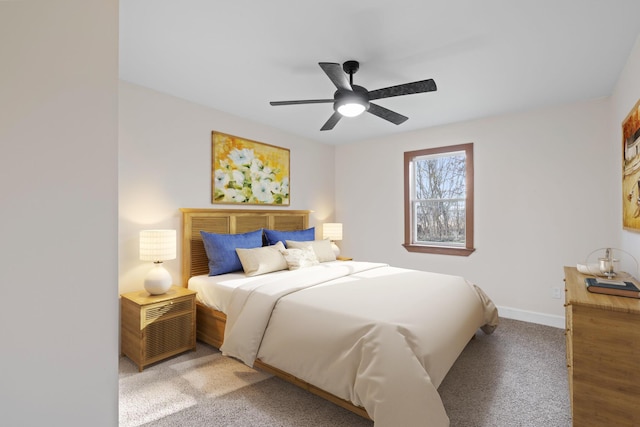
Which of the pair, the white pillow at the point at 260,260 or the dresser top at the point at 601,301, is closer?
the dresser top at the point at 601,301

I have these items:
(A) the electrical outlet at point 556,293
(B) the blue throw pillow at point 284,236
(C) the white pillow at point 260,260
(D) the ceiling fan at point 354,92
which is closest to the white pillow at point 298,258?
(C) the white pillow at point 260,260

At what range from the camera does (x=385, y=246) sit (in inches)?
187

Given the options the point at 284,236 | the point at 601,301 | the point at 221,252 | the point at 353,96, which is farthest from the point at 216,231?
the point at 601,301

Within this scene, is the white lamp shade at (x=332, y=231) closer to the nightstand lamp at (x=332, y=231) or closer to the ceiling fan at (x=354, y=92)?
the nightstand lamp at (x=332, y=231)

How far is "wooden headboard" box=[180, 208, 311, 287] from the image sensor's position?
10.8 ft

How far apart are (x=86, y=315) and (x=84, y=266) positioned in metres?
0.13

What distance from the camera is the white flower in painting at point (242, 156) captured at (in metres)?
3.76

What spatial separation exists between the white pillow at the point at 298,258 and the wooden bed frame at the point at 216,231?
72cm

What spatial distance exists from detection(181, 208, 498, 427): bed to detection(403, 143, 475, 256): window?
127cm

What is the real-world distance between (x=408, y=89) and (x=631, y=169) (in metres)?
1.75

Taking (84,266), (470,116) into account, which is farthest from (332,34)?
(470,116)

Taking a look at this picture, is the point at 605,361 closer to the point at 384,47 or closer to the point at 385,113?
the point at 385,113

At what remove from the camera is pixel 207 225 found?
Result: 346 cm

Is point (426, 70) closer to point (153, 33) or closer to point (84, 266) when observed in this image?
point (153, 33)
